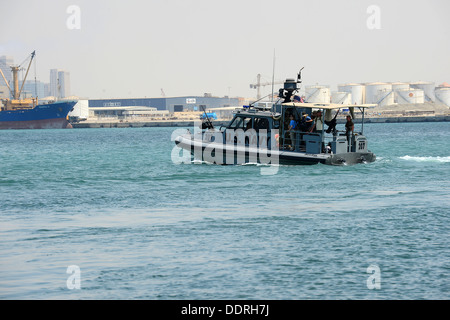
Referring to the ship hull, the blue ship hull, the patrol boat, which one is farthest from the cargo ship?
the patrol boat

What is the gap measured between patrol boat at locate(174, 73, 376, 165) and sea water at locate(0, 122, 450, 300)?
2025mm

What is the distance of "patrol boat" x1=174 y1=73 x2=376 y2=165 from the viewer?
2908 cm

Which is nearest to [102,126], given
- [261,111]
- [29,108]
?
[29,108]

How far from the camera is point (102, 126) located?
581 feet

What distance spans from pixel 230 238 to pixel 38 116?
139249mm

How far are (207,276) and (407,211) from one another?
8542mm

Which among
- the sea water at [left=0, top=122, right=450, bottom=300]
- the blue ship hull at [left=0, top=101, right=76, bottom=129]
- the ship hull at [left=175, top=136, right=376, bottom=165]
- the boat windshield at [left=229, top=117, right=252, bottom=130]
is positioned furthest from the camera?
the blue ship hull at [left=0, top=101, right=76, bottom=129]

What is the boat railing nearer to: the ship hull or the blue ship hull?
the ship hull

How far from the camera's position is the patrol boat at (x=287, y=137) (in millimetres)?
29078

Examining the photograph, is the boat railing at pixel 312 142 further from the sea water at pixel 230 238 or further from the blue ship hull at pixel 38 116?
the blue ship hull at pixel 38 116

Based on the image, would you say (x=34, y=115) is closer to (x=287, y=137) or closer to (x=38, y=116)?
(x=38, y=116)

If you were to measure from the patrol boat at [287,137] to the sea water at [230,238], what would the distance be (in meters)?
2.03
